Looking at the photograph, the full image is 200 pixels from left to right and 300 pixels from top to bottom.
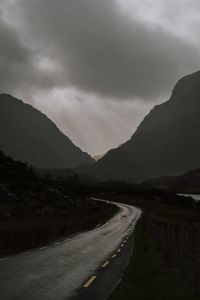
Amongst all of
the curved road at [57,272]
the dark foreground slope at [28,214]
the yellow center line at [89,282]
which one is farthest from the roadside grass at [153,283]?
the dark foreground slope at [28,214]

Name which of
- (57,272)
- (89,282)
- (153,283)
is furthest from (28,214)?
(153,283)

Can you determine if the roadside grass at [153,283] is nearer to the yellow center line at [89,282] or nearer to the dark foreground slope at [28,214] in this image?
the yellow center line at [89,282]

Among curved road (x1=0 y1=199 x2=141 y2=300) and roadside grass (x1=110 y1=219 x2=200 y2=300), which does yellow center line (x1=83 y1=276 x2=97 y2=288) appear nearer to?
curved road (x1=0 y1=199 x2=141 y2=300)

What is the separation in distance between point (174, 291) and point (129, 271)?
14.9 feet

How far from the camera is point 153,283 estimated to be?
651 inches

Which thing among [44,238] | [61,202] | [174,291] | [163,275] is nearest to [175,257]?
[163,275]

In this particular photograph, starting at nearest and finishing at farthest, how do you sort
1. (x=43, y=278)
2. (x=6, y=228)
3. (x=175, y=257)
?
(x=43, y=278) < (x=175, y=257) < (x=6, y=228)

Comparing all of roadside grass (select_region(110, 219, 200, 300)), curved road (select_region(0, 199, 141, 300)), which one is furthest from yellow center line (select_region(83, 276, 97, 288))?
roadside grass (select_region(110, 219, 200, 300))

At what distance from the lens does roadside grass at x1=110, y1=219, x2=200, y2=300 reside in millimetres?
14172

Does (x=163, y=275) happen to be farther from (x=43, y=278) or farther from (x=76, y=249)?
(x=76, y=249)

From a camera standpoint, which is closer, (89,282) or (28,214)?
(89,282)

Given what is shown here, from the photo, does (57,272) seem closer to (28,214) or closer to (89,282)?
(89,282)

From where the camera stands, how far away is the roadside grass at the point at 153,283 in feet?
46.5

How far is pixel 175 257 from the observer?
24078mm
